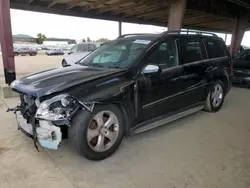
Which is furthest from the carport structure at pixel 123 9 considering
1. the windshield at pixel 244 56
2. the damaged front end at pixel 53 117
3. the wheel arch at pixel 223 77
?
the wheel arch at pixel 223 77

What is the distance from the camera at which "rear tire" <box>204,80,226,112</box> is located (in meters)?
4.58

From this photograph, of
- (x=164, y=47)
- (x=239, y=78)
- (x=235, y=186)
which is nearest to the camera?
(x=235, y=186)

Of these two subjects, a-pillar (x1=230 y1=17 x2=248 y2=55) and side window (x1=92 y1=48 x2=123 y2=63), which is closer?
side window (x1=92 y1=48 x2=123 y2=63)

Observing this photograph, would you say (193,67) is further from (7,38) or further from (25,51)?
(25,51)

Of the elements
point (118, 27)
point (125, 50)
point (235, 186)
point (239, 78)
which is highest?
point (118, 27)

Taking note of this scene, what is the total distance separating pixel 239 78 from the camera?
7461 mm

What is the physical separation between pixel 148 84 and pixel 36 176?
1.83 meters

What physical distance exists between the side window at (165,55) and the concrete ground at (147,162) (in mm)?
1122

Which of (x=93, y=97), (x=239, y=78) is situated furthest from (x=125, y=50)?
(x=239, y=78)

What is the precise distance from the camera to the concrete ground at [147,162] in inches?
94.6

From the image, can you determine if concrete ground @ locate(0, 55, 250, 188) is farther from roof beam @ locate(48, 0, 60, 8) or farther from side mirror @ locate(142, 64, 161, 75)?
roof beam @ locate(48, 0, 60, 8)

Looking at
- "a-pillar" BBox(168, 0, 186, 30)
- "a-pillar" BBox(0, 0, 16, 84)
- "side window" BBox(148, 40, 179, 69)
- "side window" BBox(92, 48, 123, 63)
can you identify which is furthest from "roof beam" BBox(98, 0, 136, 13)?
"side window" BBox(148, 40, 179, 69)

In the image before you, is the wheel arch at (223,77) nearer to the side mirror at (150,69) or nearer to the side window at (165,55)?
the side window at (165,55)

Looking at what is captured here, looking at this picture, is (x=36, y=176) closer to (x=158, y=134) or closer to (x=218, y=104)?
(x=158, y=134)
